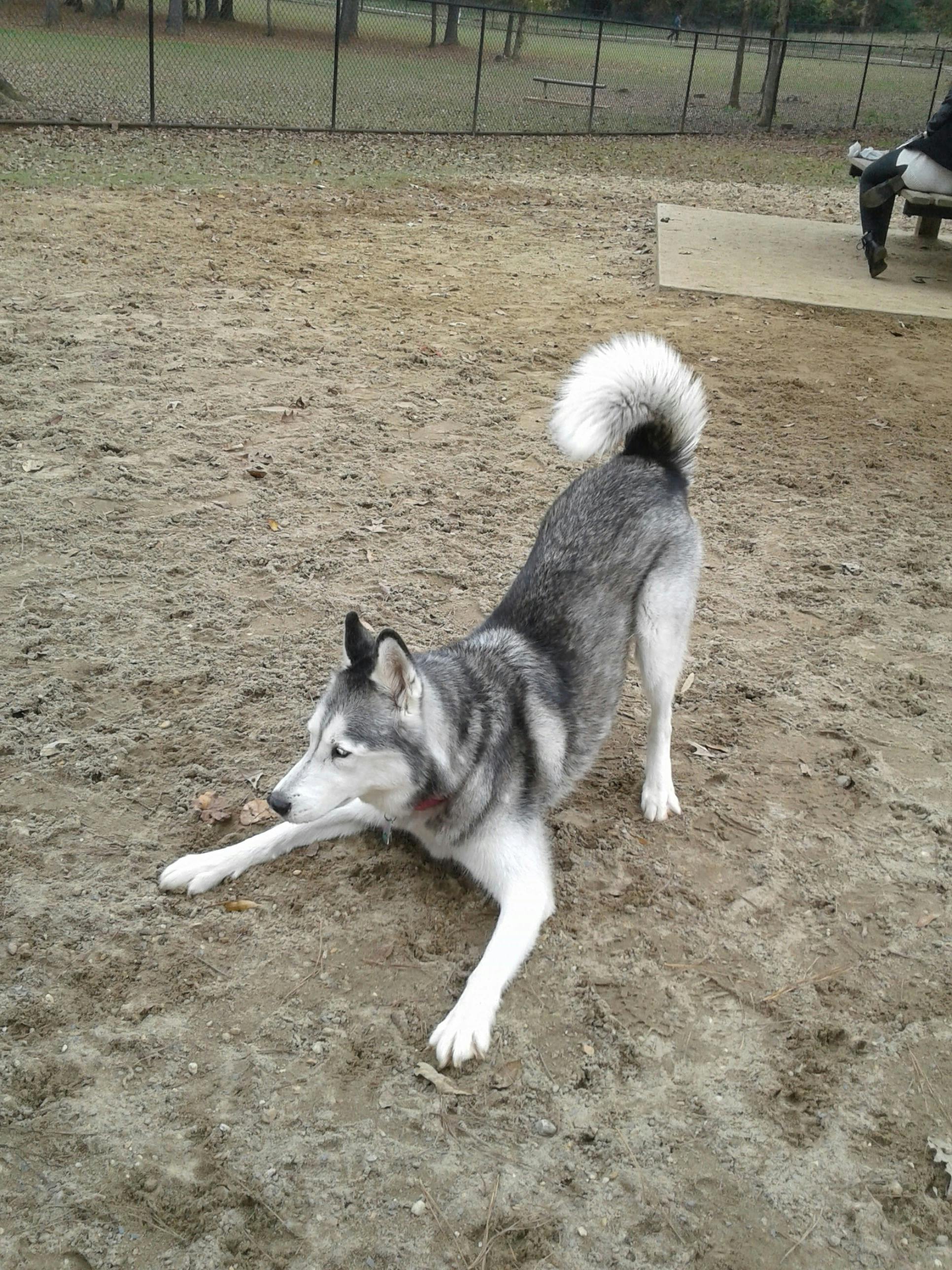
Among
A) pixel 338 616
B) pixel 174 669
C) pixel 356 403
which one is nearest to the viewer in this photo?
pixel 174 669

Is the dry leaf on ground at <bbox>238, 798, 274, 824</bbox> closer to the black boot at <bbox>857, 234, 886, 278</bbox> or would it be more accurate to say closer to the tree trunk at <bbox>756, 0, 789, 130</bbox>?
the black boot at <bbox>857, 234, 886, 278</bbox>

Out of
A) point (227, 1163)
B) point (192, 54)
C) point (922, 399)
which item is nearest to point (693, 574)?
point (227, 1163)

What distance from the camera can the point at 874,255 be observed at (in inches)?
355

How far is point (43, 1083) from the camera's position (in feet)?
7.88

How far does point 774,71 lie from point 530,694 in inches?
878

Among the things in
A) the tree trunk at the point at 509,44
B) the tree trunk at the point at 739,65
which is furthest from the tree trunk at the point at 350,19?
the tree trunk at the point at 739,65

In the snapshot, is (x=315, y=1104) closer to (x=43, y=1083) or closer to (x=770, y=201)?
(x=43, y=1083)

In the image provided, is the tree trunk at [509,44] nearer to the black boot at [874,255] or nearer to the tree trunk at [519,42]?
the tree trunk at [519,42]

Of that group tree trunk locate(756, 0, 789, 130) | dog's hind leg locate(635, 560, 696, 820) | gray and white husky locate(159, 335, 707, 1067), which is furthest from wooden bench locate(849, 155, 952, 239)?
tree trunk locate(756, 0, 789, 130)

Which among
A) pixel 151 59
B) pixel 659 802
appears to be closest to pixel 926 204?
pixel 659 802

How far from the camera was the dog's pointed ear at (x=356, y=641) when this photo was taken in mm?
2754

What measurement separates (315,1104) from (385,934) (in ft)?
1.93

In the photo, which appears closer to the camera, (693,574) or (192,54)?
(693,574)

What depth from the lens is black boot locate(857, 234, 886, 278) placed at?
898cm
